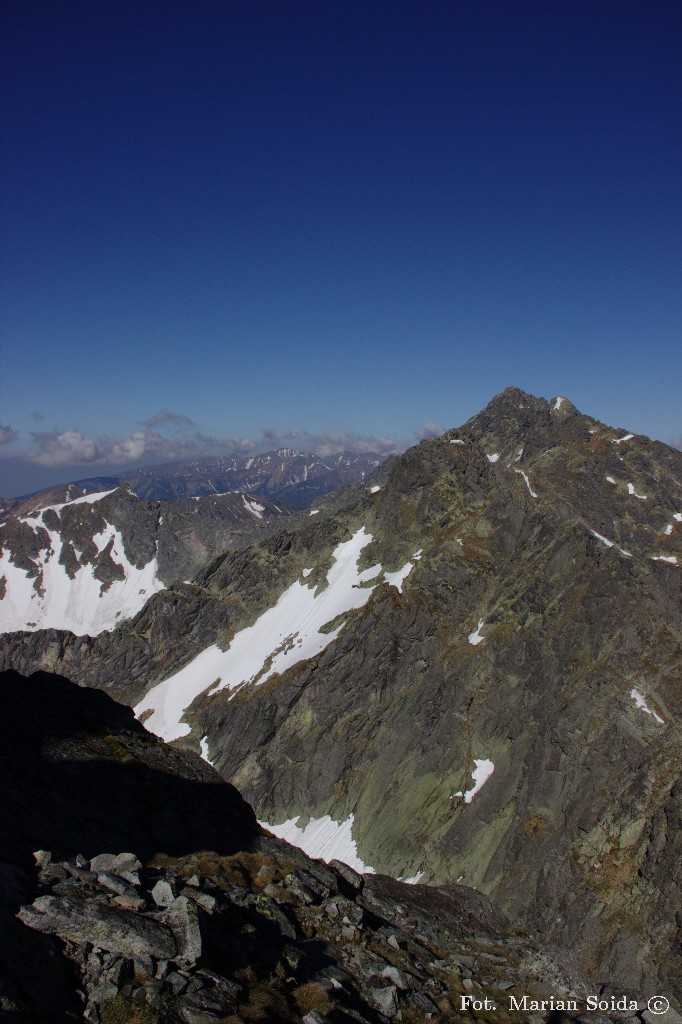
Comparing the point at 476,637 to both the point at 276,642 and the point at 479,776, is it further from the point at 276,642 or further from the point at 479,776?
the point at 276,642

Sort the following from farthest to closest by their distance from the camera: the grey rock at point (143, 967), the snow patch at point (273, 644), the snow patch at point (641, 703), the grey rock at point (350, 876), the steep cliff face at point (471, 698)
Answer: the snow patch at point (273, 644) < the snow patch at point (641, 703) < the steep cliff face at point (471, 698) < the grey rock at point (350, 876) < the grey rock at point (143, 967)

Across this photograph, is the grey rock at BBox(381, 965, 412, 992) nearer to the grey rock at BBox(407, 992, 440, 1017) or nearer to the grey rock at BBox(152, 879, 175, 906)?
the grey rock at BBox(407, 992, 440, 1017)

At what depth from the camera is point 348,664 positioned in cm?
9694

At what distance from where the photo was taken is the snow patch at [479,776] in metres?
65.9

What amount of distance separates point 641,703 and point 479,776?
22.0 metres

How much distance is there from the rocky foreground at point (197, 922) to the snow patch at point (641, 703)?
121 ft

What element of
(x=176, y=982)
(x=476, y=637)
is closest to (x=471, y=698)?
(x=476, y=637)

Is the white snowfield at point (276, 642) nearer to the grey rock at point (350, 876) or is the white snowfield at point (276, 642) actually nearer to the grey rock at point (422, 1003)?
the grey rock at point (350, 876)

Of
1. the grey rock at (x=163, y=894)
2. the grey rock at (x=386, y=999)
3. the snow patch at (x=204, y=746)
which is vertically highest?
the grey rock at (x=163, y=894)

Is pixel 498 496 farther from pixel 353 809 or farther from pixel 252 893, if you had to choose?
pixel 252 893

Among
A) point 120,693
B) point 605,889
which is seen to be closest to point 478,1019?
point 605,889

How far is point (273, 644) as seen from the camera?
12812cm

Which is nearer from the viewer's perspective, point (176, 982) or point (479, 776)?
point (176, 982)

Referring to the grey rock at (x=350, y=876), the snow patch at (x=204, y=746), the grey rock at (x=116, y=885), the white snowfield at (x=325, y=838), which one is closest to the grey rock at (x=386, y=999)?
the grey rock at (x=116, y=885)
